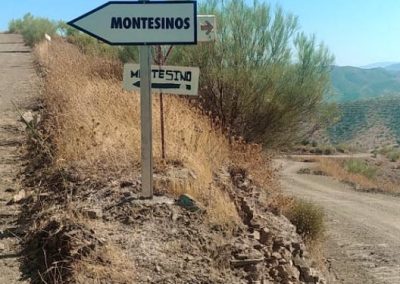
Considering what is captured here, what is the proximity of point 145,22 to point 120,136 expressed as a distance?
92.5 inches

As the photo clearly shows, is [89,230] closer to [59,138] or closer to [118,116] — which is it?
[59,138]

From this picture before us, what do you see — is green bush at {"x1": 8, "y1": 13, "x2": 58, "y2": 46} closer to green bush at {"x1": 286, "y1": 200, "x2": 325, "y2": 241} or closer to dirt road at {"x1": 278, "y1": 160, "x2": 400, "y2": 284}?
dirt road at {"x1": 278, "y1": 160, "x2": 400, "y2": 284}

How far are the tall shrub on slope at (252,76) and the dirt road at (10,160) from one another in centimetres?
424

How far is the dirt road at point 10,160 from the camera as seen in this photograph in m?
5.45

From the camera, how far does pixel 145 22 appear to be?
6176 mm

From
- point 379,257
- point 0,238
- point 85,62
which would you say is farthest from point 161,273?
point 85,62

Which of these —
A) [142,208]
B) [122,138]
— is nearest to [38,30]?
[122,138]

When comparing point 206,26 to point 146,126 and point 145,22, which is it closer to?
point 145,22

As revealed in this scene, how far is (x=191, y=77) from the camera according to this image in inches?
273

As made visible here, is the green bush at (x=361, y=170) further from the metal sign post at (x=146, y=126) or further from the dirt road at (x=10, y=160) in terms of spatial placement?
the metal sign post at (x=146, y=126)

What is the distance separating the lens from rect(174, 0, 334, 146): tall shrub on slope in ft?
48.4

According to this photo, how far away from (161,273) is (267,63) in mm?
10815

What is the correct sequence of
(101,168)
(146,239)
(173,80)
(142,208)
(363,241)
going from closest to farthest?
(146,239) → (142,208) → (173,80) → (101,168) → (363,241)

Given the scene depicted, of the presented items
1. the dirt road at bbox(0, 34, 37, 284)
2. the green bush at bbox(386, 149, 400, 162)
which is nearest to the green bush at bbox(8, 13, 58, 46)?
the dirt road at bbox(0, 34, 37, 284)
